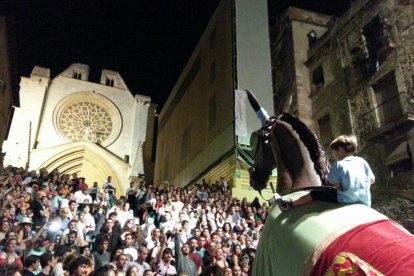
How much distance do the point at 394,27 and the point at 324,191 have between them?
16.7 m

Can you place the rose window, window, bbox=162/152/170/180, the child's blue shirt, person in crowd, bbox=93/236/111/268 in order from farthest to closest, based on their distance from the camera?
window, bbox=162/152/170/180, the rose window, person in crowd, bbox=93/236/111/268, the child's blue shirt

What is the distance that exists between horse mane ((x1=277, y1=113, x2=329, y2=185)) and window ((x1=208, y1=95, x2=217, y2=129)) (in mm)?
19448

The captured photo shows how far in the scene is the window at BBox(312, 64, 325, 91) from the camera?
2177 centimetres

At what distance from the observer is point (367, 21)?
18.8m

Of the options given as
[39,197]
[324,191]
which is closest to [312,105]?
[39,197]

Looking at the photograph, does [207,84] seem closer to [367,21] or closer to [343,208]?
[367,21]

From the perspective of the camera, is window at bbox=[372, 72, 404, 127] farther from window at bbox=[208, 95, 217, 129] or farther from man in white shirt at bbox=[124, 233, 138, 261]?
man in white shirt at bbox=[124, 233, 138, 261]

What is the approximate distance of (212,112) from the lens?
23969mm

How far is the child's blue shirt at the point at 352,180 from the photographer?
2.83 metres

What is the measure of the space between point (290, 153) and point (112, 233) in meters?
5.86

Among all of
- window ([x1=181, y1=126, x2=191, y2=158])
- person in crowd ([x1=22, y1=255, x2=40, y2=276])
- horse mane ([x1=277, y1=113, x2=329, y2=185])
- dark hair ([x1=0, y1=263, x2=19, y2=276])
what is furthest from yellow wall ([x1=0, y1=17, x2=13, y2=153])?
horse mane ([x1=277, y1=113, x2=329, y2=185])

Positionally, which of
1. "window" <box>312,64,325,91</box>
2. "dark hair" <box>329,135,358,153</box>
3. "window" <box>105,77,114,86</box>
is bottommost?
"dark hair" <box>329,135,358,153</box>

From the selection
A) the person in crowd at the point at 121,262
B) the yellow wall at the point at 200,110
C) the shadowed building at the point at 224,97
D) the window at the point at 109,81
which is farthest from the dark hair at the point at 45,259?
the window at the point at 109,81

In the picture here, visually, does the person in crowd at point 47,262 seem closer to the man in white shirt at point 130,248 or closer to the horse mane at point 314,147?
the man in white shirt at point 130,248
